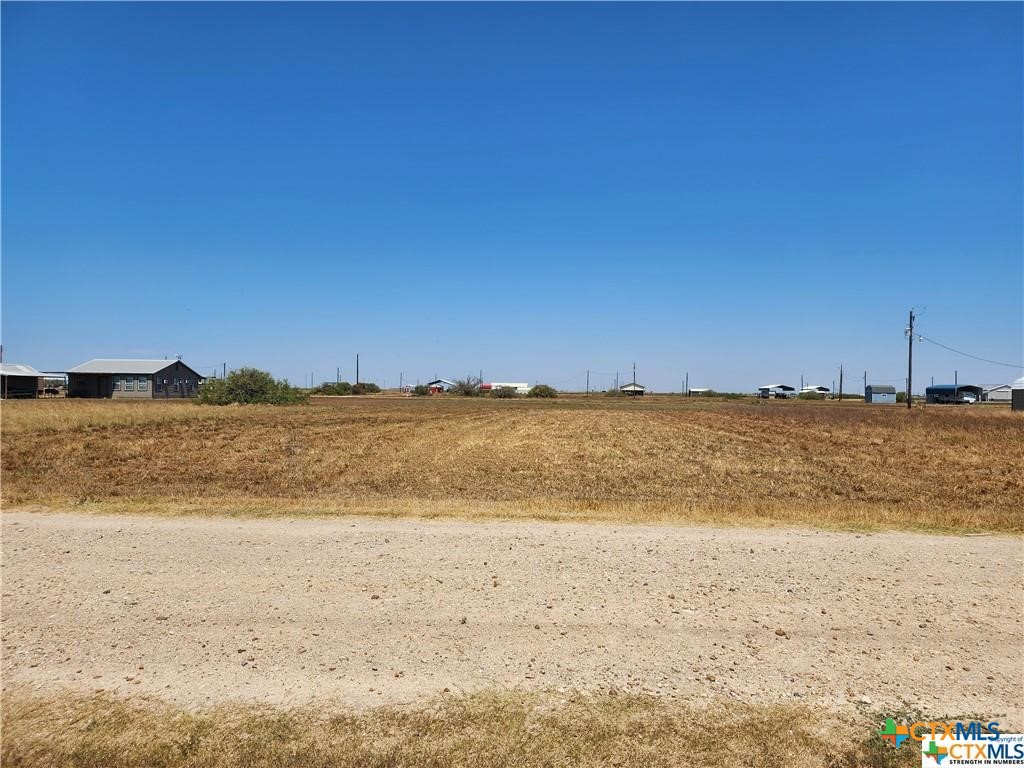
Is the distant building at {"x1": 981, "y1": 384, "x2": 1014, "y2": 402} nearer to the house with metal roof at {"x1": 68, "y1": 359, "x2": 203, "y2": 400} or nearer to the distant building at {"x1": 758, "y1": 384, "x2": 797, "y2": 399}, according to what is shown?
the distant building at {"x1": 758, "y1": 384, "x2": 797, "y2": 399}

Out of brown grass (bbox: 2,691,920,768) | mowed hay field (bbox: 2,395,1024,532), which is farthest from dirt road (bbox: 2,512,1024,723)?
mowed hay field (bbox: 2,395,1024,532)

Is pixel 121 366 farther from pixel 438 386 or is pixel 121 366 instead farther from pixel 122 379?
pixel 438 386

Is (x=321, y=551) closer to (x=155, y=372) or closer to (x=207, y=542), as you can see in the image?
(x=207, y=542)

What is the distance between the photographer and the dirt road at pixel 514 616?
180 inches

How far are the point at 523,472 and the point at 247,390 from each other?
2088 inches

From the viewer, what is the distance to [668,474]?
1814 cm

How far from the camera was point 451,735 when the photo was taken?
395cm

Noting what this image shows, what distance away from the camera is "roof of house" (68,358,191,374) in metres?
75.2

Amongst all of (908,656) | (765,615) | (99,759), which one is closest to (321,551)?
(99,759)

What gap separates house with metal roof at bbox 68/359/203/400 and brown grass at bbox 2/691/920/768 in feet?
276

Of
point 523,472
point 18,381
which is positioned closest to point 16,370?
point 18,381

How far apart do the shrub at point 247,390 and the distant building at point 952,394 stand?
11539 centimetres

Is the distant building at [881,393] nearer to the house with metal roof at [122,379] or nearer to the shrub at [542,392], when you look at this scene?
the shrub at [542,392]

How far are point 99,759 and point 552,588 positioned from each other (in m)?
4.21
